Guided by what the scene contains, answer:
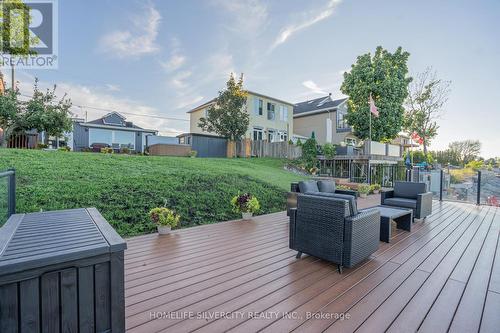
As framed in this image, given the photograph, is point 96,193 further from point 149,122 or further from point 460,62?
point 149,122

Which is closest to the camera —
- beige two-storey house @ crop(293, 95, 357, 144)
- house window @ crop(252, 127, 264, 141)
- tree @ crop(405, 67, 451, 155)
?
tree @ crop(405, 67, 451, 155)

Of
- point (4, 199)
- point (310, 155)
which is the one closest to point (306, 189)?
point (4, 199)

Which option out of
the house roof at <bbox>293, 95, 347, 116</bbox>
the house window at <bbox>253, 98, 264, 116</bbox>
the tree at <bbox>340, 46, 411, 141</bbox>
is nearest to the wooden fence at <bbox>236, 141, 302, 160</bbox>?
the house window at <bbox>253, 98, 264, 116</bbox>

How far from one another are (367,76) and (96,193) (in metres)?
16.1

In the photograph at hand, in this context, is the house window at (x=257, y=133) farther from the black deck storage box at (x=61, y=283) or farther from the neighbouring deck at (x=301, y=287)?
the black deck storage box at (x=61, y=283)

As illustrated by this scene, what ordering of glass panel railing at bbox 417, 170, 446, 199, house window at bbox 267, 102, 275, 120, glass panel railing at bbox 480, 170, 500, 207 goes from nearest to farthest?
1. glass panel railing at bbox 480, 170, 500, 207
2. glass panel railing at bbox 417, 170, 446, 199
3. house window at bbox 267, 102, 275, 120

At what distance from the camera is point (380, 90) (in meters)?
14.5

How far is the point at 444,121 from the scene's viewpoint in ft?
63.4

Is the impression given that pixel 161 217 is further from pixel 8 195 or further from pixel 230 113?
pixel 230 113

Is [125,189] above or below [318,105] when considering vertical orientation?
below

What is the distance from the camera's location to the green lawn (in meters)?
4.63
